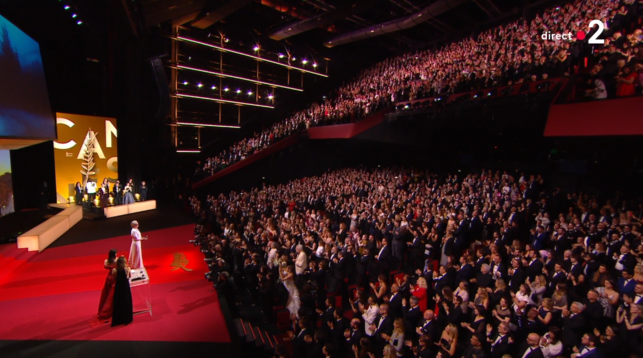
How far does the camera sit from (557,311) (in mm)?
4203

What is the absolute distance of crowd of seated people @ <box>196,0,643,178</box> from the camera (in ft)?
19.7

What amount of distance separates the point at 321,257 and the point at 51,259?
20.1 ft

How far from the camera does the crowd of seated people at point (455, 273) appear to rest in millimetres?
4027

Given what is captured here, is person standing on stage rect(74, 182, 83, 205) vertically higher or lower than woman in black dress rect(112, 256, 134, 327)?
higher

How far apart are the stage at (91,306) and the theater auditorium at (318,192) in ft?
0.14

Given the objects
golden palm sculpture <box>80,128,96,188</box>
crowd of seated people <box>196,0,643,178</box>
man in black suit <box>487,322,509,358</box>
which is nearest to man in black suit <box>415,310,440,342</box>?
man in black suit <box>487,322,509,358</box>

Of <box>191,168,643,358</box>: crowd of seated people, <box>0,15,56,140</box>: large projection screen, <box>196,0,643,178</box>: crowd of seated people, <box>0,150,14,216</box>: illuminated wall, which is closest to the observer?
<box>191,168,643,358</box>: crowd of seated people

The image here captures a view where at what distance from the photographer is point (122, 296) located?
505 centimetres

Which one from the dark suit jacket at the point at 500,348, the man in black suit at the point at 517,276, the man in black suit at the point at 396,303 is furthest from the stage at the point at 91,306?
the man in black suit at the point at 517,276

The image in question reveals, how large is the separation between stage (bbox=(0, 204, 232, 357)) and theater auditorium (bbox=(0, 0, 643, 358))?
4 centimetres

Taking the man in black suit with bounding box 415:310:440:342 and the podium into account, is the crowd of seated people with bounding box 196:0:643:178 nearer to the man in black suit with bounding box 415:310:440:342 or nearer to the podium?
the man in black suit with bounding box 415:310:440:342

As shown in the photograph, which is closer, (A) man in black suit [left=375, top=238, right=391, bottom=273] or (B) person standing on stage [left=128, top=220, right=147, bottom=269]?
(B) person standing on stage [left=128, top=220, right=147, bottom=269]

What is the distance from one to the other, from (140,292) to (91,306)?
0.75m

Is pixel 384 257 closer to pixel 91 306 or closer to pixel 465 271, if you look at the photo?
pixel 465 271
